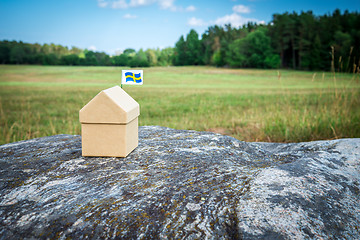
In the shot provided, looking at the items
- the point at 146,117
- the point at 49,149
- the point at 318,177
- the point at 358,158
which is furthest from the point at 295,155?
the point at 146,117

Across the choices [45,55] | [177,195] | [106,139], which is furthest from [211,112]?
[45,55]

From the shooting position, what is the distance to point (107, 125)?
1947 mm

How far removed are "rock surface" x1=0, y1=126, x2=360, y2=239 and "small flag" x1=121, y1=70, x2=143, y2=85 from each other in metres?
0.55

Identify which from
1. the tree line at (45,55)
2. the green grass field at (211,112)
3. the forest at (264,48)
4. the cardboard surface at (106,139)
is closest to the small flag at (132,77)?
the cardboard surface at (106,139)

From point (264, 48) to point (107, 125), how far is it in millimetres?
34277

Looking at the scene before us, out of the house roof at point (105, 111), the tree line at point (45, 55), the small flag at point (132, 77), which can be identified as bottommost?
the house roof at point (105, 111)

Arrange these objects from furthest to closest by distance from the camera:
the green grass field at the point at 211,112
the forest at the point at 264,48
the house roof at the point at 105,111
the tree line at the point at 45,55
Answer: the forest at the point at 264,48 → the tree line at the point at 45,55 → the green grass field at the point at 211,112 → the house roof at the point at 105,111

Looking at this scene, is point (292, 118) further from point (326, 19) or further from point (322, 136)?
point (326, 19)

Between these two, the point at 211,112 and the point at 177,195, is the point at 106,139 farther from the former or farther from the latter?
the point at 211,112

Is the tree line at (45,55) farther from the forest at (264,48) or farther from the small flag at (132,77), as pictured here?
the small flag at (132,77)

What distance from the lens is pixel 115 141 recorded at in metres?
1.96

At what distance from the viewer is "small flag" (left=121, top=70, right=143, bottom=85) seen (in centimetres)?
229

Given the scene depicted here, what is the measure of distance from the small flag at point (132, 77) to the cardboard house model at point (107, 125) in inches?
11.4

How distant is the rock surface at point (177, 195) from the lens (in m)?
1.24
